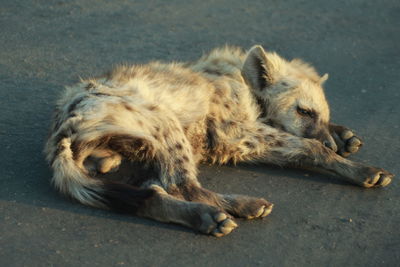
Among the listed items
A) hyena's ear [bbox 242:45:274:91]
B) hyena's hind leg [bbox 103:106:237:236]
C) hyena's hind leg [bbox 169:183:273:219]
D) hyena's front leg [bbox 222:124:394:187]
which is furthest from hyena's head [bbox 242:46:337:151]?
hyena's hind leg [bbox 169:183:273:219]

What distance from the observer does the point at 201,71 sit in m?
3.83

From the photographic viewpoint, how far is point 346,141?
3803 mm

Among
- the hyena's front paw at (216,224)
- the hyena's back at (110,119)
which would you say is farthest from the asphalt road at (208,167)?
the hyena's back at (110,119)

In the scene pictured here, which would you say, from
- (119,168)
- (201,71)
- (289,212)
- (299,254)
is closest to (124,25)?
(201,71)

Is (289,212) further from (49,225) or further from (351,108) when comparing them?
(351,108)

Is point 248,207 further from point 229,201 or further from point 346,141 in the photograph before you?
point 346,141

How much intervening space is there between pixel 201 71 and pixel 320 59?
4.91 feet

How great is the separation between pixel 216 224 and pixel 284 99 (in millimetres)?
1182

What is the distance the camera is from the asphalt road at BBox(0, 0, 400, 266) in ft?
9.21

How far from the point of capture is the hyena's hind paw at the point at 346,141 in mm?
3783

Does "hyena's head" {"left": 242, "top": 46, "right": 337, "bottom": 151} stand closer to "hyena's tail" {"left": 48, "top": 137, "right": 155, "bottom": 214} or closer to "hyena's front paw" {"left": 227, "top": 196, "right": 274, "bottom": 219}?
"hyena's front paw" {"left": 227, "top": 196, "right": 274, "bottom": 219}

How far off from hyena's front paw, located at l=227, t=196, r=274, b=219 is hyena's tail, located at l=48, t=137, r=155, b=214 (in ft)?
1.23

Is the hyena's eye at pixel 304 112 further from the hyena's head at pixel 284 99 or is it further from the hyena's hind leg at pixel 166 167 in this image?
the hyena's hind leg at pixel 166 167

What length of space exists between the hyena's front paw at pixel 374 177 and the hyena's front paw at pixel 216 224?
Answer: 91 centimetres
